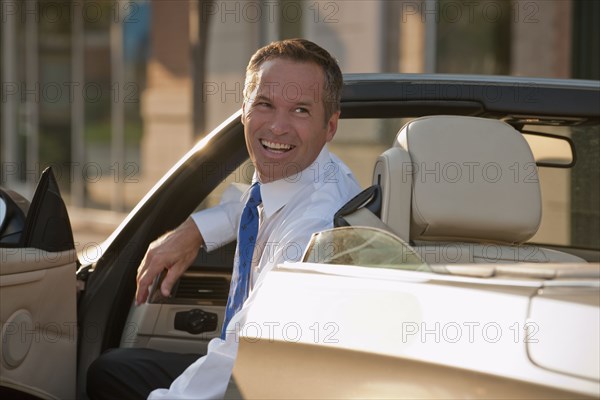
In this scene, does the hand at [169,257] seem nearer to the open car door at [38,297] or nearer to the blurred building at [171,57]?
the open car door at [38,297]

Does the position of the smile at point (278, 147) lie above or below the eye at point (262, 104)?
below

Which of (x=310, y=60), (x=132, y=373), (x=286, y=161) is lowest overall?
(x=132, y=373)

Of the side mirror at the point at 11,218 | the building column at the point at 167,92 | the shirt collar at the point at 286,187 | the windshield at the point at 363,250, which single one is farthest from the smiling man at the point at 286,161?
the building column at the point at 167,92

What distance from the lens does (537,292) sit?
1.74 meters

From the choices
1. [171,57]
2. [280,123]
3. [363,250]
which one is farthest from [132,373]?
[171,57]

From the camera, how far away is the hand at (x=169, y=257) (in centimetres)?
317

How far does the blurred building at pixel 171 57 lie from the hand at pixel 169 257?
2.68m

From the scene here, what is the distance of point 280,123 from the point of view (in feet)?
9.34

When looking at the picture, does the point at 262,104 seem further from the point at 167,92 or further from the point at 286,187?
the point at 167,92

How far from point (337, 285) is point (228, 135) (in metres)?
1.40

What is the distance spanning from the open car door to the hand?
0.78 ft

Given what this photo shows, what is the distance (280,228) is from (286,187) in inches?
7.0

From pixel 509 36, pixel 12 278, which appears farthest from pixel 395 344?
pixel 509 36

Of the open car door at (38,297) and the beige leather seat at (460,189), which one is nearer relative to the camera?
the beige leather seat at (460,189)
